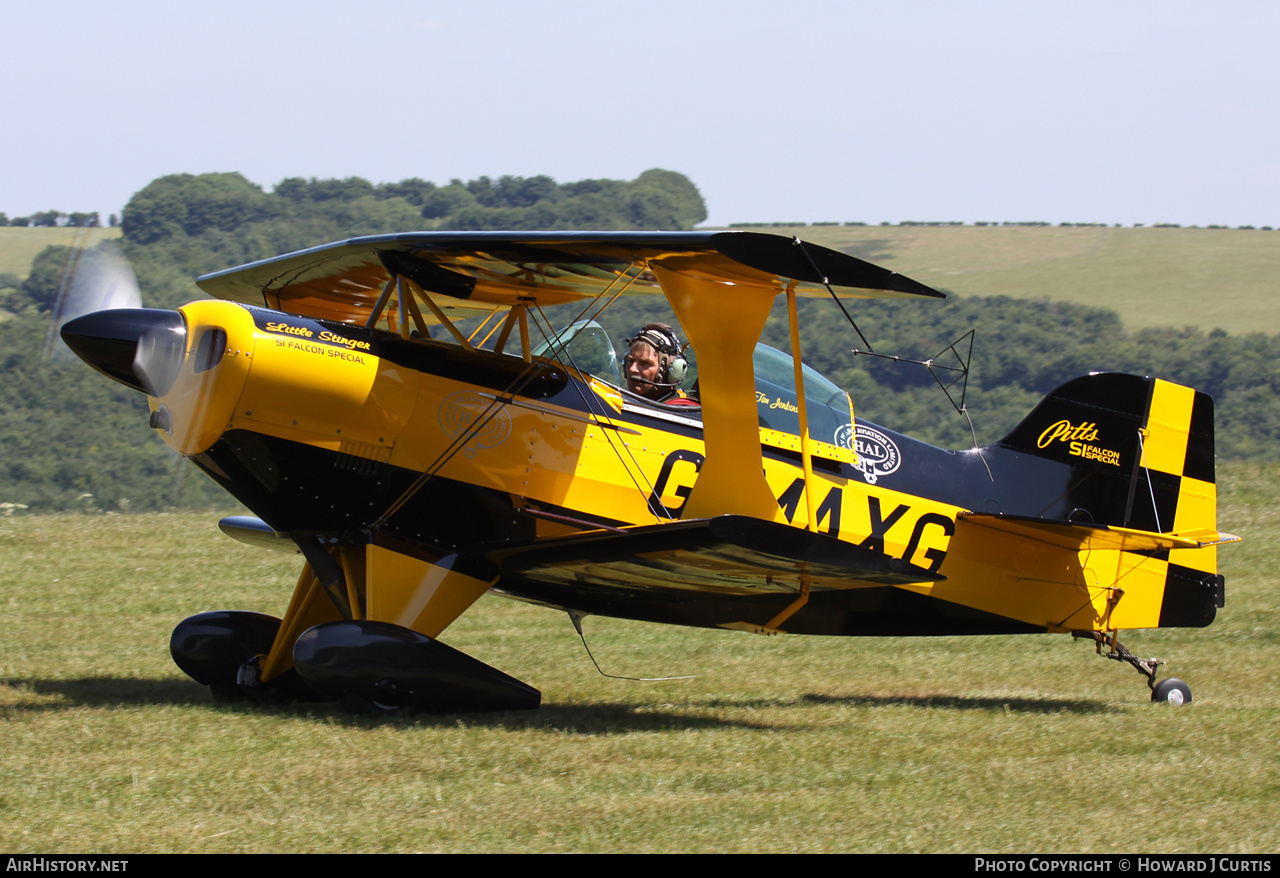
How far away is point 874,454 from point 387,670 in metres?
3.54

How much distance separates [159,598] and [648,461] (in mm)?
6494

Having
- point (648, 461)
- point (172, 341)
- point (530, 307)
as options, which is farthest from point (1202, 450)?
point (172, 341)

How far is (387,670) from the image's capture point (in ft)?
22.6

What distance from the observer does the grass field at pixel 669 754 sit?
505 cm

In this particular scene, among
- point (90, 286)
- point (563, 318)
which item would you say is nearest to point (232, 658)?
point (90, 286)

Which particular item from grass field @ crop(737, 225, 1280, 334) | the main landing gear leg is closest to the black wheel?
the main landing gear leg

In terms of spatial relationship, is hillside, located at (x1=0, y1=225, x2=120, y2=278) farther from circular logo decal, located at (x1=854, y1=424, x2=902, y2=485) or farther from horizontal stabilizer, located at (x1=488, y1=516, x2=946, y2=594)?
horizontal stabilizer, located at (x1=488, y1=516, x2=946, y2=594)

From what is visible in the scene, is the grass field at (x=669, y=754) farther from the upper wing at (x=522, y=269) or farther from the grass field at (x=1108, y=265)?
the grass field at (x=1108, y=265)

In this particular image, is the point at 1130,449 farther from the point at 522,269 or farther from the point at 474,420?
the point at 474,420

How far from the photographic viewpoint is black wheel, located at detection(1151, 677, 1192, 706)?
28.5ft

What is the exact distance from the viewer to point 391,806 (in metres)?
5.29

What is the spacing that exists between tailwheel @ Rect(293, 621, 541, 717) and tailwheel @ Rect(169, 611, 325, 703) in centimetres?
105

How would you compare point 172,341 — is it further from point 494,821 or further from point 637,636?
point 637,636

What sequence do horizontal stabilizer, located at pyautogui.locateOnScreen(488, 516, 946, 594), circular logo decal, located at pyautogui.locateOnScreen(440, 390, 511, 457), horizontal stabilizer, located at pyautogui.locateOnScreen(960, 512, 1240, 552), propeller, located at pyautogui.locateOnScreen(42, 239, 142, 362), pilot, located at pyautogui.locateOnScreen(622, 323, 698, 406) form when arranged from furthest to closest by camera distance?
pilot, located at pyautogui.locateOnScreen(622, 323, 698, 406) → horizontal stabilizer, located at pyautogui.locateOnScreen(960, 512, 1240, 552) → propeller, located at pyautogui.locateOnScreen(42, 239, 142, 362) → circular logo decal, located at pyautogui.locateOnScreen(440, 390, 511, 457) → horizontal stabilizer, located at pyautogui.locateOnScreen(488, 516, 946, 594)
